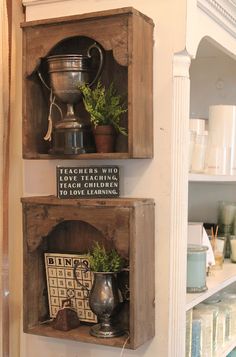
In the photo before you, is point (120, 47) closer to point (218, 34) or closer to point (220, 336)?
point (218, 34)

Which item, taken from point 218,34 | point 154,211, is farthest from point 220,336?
point 218,34

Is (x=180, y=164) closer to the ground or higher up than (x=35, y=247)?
higher up

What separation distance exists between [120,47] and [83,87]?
0.16 meters

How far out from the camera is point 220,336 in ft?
6.57

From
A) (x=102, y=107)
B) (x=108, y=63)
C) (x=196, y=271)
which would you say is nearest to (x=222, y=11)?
(x=108, y=63)

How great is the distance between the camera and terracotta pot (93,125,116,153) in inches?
59.4

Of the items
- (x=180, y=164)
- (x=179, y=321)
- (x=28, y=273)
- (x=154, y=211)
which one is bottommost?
(x=179, y=321)

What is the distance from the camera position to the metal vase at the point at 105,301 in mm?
1469

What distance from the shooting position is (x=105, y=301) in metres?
1.46

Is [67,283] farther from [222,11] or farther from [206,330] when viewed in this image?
[222,11]

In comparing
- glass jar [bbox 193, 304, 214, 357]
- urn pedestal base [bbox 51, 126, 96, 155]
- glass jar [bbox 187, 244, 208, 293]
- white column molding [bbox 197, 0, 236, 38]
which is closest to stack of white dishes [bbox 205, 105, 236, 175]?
white column molding [bbox 197, 0, 236, 38]

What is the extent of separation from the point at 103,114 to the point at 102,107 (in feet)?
0.06

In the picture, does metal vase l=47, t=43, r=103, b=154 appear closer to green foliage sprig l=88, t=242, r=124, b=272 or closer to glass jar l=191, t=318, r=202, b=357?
green foliage sprig l=88, t=242, r=124, b=272

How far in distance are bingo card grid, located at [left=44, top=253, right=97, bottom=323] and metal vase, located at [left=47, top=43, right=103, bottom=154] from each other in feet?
1.05
